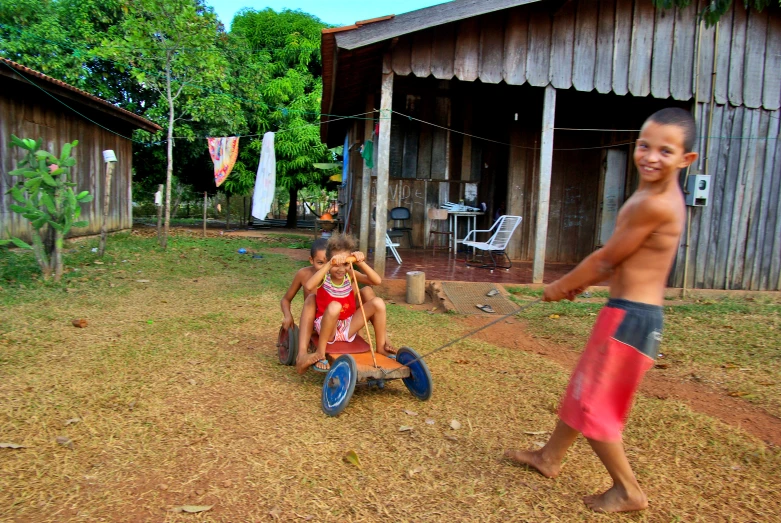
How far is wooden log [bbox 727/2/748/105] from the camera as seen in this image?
329 inches

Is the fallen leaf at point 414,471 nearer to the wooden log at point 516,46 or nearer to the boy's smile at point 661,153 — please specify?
the boy's smile at point 661,153

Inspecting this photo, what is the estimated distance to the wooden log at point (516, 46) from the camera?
8.11 metres

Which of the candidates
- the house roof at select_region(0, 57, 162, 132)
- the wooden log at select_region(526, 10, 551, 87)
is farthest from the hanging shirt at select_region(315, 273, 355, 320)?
the house roof at select_region(0, 57, 162, 132)

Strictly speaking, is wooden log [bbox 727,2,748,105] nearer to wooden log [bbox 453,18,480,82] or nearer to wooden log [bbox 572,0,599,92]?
wooden log [bbox 572,0,599,92]

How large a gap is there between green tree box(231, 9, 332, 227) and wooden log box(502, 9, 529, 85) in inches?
538

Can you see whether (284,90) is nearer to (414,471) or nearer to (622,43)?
(622,43)

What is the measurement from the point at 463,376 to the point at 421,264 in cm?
548

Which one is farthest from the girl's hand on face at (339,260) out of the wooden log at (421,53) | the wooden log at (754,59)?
the wooden log at (754,59)

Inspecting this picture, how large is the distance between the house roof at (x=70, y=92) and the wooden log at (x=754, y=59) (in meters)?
11.2

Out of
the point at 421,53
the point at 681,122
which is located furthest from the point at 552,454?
the point at 421,53

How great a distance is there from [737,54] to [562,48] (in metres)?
2.77

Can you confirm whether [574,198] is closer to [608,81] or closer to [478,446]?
[608,81]

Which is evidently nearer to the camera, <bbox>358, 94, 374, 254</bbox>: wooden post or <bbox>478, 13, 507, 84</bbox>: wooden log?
<bbox>478, 13, 507, 84</bbox>: wooden log

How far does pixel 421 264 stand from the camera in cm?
977
